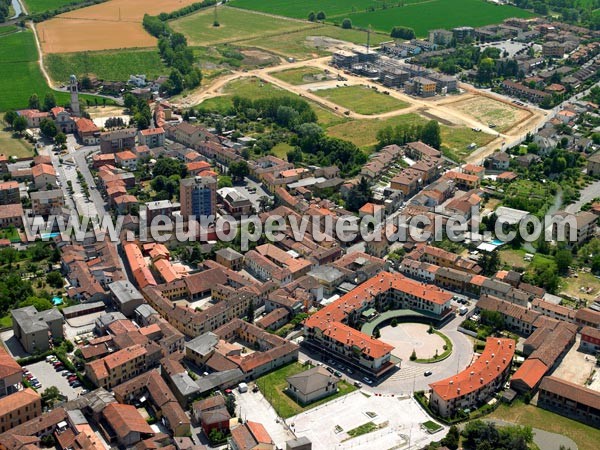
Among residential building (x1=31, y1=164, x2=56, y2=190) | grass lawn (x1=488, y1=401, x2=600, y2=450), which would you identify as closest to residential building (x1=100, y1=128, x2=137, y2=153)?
residential building (x1=31, y1=164, x2=56, y2=190)

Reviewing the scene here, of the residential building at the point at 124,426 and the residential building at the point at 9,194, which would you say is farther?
the residential building at the point at 9,194

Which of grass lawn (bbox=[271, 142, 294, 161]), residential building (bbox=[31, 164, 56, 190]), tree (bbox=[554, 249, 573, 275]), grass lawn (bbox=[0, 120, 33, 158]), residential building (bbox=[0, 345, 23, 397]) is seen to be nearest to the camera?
residential building (bbox=[0, 345, 23, 397])

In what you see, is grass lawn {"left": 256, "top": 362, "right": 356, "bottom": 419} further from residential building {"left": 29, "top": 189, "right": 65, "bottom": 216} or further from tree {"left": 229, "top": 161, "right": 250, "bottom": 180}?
tree {"left": 229, "top": 161, "right": 250, "bottom": 180}

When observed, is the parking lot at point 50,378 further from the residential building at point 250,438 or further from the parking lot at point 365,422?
the parking lot at point 365,422

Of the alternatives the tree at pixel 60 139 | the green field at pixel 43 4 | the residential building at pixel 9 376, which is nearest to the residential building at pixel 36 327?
the residential building at pixel 9 376

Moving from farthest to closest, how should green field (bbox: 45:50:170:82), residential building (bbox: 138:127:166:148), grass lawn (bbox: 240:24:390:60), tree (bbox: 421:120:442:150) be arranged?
grass lawn (bbox: 240:24:390:60)
green field (bbox: 45:50:170:82)
tree (bbox: 421:120:442:150)
residential building (bbox: 138:127:166:148)

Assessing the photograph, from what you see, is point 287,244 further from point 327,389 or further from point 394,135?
point 394,135

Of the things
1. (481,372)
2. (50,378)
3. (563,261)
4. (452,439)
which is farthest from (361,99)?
(452,439)
